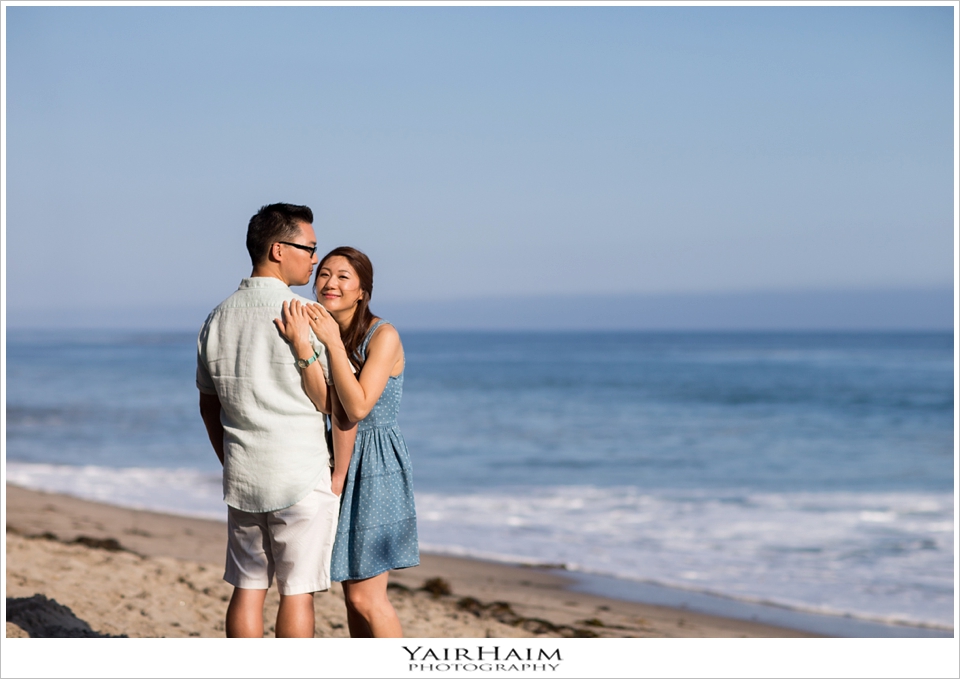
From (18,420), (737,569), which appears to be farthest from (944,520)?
(18,420)

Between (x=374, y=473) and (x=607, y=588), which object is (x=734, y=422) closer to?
(x=607, y=588)

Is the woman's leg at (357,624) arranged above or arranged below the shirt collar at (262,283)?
below

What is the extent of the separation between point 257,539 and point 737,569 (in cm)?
480

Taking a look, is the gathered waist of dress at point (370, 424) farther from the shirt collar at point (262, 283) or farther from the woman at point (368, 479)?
the shirt collar at point (262, 283)

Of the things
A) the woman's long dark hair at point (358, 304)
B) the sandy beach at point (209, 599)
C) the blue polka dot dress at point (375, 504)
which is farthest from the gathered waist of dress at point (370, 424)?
the sandy beach at point (209, 599)

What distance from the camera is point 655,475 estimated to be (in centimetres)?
1117

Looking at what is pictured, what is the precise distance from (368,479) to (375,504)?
0.08 m

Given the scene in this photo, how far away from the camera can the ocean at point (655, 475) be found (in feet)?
21.0

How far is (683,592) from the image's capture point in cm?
589

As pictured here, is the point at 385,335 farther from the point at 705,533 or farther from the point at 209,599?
the point at 705,533

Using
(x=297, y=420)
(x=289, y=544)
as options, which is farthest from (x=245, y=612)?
(x=297, y=420)

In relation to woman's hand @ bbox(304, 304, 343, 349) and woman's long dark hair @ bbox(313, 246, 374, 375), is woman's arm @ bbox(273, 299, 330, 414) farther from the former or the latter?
woman's long dark hair @ bbox(313, 246, 374, 375)

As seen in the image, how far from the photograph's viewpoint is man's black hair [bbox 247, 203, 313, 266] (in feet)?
8.00

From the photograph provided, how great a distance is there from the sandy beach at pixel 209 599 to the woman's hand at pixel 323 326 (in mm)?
2296
